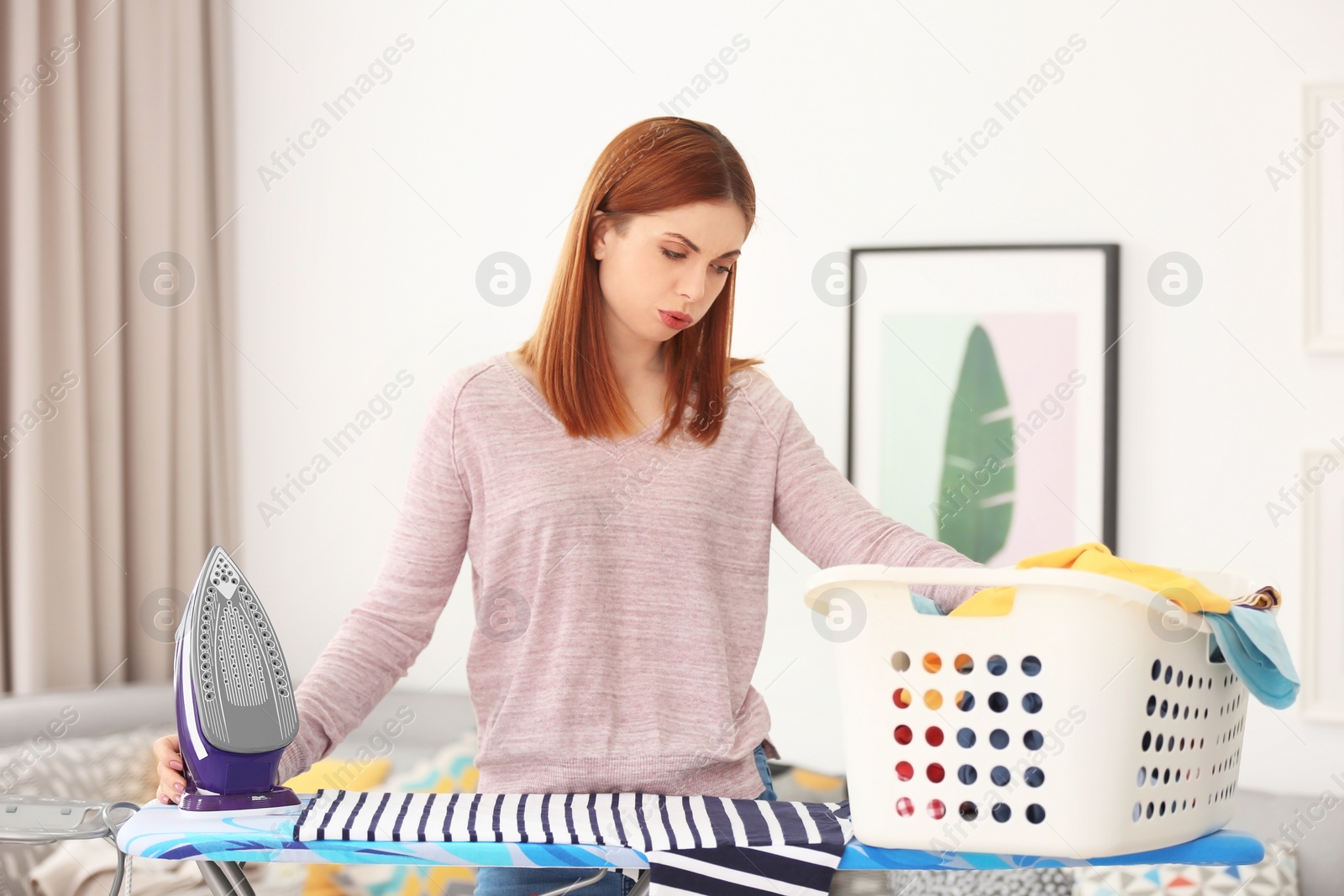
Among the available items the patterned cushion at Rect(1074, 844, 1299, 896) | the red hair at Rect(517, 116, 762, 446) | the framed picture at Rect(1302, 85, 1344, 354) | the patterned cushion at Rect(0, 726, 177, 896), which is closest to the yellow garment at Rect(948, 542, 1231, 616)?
the red hair at Rect(517, 116, 762, 446)

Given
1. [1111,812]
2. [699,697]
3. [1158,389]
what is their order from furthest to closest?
[1158,389]
[699,697]
[1111,812]

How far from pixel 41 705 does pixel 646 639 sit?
53.0 inches

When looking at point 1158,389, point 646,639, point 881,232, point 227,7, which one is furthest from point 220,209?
point 1158,389

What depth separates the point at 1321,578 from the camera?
1.97m

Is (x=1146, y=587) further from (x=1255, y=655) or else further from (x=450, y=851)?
(x=450, y=851)

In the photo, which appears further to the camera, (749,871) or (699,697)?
(699,697)

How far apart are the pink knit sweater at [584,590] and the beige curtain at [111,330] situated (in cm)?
128

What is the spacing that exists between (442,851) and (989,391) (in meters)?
1.58

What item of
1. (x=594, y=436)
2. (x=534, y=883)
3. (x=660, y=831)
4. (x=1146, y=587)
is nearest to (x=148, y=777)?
(x=534, y=883)

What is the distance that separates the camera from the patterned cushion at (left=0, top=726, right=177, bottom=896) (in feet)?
5.78

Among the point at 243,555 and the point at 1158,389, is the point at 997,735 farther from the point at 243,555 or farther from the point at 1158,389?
the point at 243,555

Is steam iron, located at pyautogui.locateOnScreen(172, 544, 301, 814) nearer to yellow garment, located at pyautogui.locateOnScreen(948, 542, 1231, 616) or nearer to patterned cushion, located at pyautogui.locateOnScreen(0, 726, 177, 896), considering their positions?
yellow garment, located at pyautogui.locateOnScreen(948, 542, 1231, 616)

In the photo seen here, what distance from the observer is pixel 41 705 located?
1.90 metres

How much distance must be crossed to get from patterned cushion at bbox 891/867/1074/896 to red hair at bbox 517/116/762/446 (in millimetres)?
1046
